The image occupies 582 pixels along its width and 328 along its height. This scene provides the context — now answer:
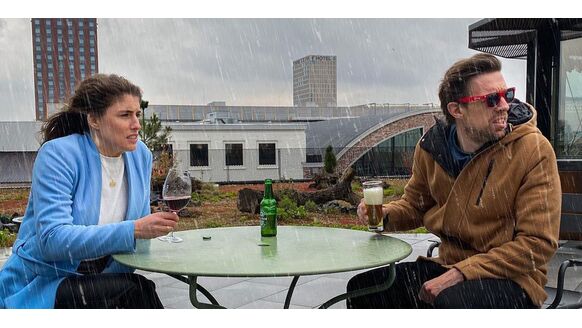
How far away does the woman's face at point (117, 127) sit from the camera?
2541mm

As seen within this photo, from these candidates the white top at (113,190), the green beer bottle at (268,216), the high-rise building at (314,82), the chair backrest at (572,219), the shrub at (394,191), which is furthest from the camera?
the high-rise building at (314,82)

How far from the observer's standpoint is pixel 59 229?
7.23ft

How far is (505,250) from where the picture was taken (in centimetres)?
219

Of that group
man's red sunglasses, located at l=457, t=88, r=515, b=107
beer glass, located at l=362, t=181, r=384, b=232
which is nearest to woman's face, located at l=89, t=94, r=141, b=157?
beer glass, located at l=362, t=181, r=384, b=232

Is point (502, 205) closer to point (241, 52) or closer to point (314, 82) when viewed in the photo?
point (241, 52)

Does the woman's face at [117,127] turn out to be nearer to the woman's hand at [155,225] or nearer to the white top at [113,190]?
the white top at [113,190]

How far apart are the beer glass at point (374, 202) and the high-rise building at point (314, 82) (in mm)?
44245

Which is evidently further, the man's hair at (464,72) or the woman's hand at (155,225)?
the man's hair at (464,72)

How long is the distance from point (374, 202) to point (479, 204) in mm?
490

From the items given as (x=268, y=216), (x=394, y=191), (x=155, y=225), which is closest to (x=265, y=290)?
(x=268, y=216)

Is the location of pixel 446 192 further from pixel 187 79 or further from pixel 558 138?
pixel 187 79

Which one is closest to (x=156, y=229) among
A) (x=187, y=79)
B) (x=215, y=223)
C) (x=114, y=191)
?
(x=114, y=191)

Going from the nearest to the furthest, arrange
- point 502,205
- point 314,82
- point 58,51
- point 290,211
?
1. point 502,205
2. point 290,211
3. point 58,51
4. point 314,82

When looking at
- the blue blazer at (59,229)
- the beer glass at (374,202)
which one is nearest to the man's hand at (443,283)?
the beer glass at (374,202)
